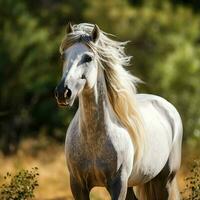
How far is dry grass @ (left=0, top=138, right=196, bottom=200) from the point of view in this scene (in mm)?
13680

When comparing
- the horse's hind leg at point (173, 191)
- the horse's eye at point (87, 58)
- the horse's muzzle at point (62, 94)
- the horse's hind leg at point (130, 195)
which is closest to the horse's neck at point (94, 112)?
the horse's eye at point (87, 58)

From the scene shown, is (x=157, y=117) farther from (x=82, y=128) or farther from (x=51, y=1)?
(x=51, y=1)

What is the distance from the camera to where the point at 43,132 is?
21.2 meters

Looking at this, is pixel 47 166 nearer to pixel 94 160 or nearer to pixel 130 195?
pixel 130 195

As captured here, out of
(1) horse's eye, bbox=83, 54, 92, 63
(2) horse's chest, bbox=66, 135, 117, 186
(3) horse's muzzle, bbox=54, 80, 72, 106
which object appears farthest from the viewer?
(2) horse's chest, bbox=66, 135, 117, 186

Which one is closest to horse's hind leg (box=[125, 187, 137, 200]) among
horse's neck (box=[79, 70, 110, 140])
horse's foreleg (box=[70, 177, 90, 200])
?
horse's foreleg (box=[70, 177, 90, 200])

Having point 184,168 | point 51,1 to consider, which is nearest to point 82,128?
point 184,168

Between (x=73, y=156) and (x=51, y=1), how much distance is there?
69.6 ft

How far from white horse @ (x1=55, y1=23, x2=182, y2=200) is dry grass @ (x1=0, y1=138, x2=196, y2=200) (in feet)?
9.28

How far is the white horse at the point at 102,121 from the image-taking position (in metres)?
8.18

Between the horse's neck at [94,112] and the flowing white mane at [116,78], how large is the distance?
12cm

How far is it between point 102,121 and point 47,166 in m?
9.45

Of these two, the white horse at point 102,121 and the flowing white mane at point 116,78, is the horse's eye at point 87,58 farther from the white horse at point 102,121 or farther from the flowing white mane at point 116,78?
the flowing white mane at point 116,78

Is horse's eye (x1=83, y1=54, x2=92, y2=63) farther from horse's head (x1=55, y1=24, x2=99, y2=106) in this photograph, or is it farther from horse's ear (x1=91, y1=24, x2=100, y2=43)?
horse's ear (x1=91, y1=24, x2=100, y2=43)
